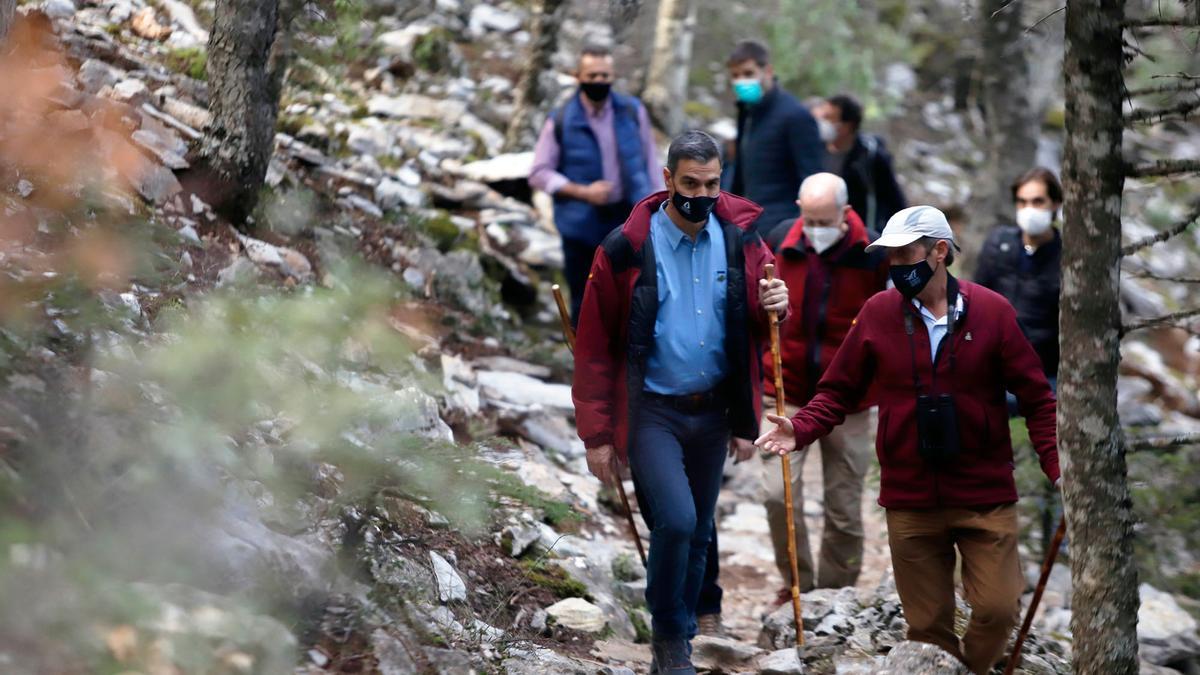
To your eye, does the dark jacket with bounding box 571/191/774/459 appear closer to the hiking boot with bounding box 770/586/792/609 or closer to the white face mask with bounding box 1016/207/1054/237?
the hiking boot with bounding box 770/586/792/609

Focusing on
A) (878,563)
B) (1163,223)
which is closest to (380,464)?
(878,563)

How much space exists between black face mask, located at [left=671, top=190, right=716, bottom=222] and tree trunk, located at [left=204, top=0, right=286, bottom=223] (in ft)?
11.1

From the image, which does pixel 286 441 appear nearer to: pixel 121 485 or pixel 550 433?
pixel 121 485

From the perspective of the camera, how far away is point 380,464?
488 centimetres

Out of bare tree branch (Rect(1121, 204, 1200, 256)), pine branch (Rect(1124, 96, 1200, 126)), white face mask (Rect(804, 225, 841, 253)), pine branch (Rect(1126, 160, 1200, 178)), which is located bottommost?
white face mask (Rect(804, 225, 841, 253))

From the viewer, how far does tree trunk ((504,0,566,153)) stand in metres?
12.5

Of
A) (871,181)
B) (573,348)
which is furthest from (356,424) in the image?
(871,181)

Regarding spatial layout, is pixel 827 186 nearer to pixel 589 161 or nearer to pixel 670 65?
pixel 589 161

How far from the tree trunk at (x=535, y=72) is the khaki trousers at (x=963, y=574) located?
336 inches

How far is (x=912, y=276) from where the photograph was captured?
192 inches

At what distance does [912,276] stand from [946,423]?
2.08 ft

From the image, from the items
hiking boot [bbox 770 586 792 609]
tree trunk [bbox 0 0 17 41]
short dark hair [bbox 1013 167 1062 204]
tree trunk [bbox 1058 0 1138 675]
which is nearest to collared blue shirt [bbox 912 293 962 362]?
tree trunk [bbox 1058 0 1138 675]

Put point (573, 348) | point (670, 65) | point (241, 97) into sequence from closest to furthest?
point (573, 348) < point (241, 97) < point (670, 65)

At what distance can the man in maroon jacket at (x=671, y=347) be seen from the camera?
5082 mm
